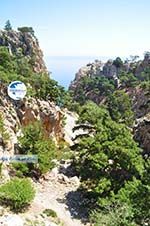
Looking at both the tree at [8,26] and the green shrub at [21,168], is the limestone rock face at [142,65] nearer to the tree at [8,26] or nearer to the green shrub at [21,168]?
the tree at [8,26]

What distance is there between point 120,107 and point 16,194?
220ft

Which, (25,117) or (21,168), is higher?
(25,117)

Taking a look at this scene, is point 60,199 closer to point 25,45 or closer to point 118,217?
point 118,217

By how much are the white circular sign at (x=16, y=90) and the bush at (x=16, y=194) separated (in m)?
20.5

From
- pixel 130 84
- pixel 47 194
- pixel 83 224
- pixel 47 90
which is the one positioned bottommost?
pixel 83 224

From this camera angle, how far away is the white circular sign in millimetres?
55719

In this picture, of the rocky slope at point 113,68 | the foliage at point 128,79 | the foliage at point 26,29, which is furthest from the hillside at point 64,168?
the rocky slope at point 113,68

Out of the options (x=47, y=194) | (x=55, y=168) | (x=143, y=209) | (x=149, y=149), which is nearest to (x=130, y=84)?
(x=149, y=149)

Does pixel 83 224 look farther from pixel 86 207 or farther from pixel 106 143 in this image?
pixel 106 143

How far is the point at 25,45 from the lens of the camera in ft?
370

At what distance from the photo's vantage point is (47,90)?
2810 inches

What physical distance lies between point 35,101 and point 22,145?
50.0 feet

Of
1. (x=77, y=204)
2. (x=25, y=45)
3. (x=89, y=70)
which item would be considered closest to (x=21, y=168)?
(x=77, y=204)

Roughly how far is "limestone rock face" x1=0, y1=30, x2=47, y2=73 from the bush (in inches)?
2889
